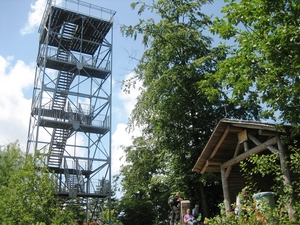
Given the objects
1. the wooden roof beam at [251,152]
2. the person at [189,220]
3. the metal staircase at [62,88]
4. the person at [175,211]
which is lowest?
the person at [189,220]

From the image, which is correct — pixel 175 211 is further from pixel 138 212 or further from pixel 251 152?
pixel 138 212

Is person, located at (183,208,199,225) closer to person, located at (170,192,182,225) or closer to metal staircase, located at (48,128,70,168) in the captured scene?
person, located at (170,192,182,225)

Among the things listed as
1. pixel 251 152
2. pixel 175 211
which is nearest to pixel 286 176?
pixel 251 152

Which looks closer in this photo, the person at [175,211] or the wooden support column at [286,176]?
the wooden support column at [286,176]

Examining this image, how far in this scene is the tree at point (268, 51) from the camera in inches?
331

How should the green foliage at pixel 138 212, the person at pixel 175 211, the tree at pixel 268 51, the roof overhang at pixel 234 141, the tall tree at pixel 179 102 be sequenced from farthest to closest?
the green foliage at pixel 138 212 < the tall tree at pixel 179 102 < the person at pixel 175 211 < the roof overhang at pixel 234 141 < the tree at pixel 268 51

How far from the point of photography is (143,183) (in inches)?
821

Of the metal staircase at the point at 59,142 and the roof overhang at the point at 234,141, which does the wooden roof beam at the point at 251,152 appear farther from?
the metal staircase at the point at 59,142

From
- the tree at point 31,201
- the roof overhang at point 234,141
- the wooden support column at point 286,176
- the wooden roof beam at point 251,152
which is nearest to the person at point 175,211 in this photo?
the roof overhang at point 234,141

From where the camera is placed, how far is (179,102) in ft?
61.9

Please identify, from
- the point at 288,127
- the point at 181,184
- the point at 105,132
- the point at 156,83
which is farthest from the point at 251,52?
the point at 105,132

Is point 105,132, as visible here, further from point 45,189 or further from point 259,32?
point 259,32

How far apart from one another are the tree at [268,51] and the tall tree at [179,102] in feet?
27.4

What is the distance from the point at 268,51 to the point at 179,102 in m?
10.5
